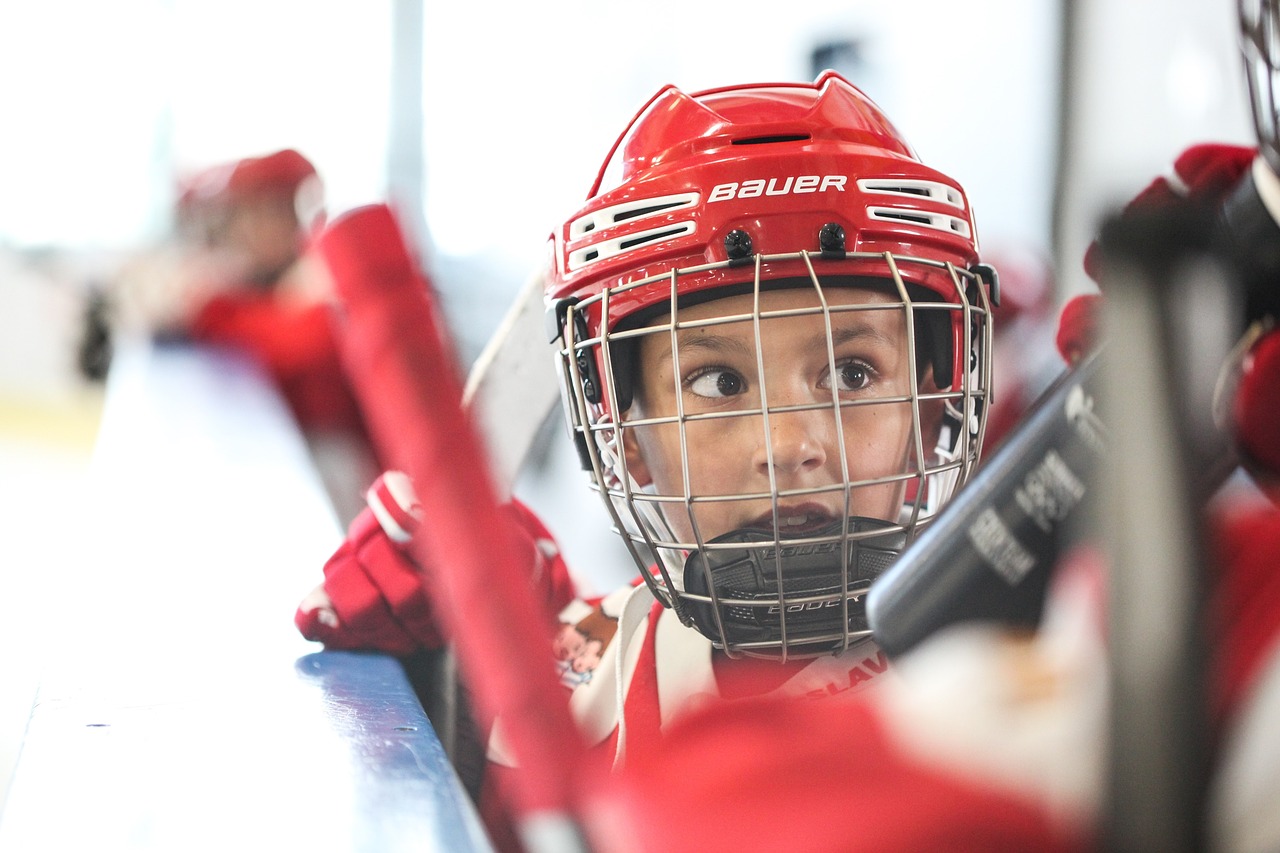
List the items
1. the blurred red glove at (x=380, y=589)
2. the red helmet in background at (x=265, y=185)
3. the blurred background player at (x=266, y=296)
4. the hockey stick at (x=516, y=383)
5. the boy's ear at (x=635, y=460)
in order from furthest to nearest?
the red helmet in background at (x=265, y=185) → the blurred background player at (x=266, y=296) → the hockey stick at (x=516, y=383) → the blurred red glove at (x=380, y=589) → the boy's ear at (x=635, y=460)

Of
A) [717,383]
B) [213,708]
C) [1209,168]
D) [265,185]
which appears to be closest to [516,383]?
[717,383]

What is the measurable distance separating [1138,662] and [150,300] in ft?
10.9

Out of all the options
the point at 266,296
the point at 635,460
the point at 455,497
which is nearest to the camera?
the point at 455,497

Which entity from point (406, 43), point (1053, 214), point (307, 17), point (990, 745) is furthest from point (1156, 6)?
point (307, 17)

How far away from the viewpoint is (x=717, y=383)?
2.98 feet

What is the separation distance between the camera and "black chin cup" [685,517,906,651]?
800 millimetres

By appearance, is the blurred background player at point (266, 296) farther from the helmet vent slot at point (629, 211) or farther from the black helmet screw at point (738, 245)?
the black helmet screw at point (738, 245)

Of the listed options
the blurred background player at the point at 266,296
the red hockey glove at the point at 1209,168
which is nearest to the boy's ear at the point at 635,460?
the red hockey glove at the point at 1209,168

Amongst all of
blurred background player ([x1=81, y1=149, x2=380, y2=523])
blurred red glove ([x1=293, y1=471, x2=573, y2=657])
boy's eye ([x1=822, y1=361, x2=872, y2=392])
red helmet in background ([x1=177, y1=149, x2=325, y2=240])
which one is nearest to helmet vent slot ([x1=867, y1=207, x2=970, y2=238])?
boy's eye ([x1=822, y1=361, x2=872, y2=392])

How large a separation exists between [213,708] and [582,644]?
0.39 m

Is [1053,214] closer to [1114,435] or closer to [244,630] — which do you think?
[244,630]

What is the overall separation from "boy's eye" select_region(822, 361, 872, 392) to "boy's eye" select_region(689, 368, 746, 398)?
8 centimetres

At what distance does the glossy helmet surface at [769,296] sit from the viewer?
81 cm

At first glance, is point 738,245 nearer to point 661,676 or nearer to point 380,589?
point 661,676
